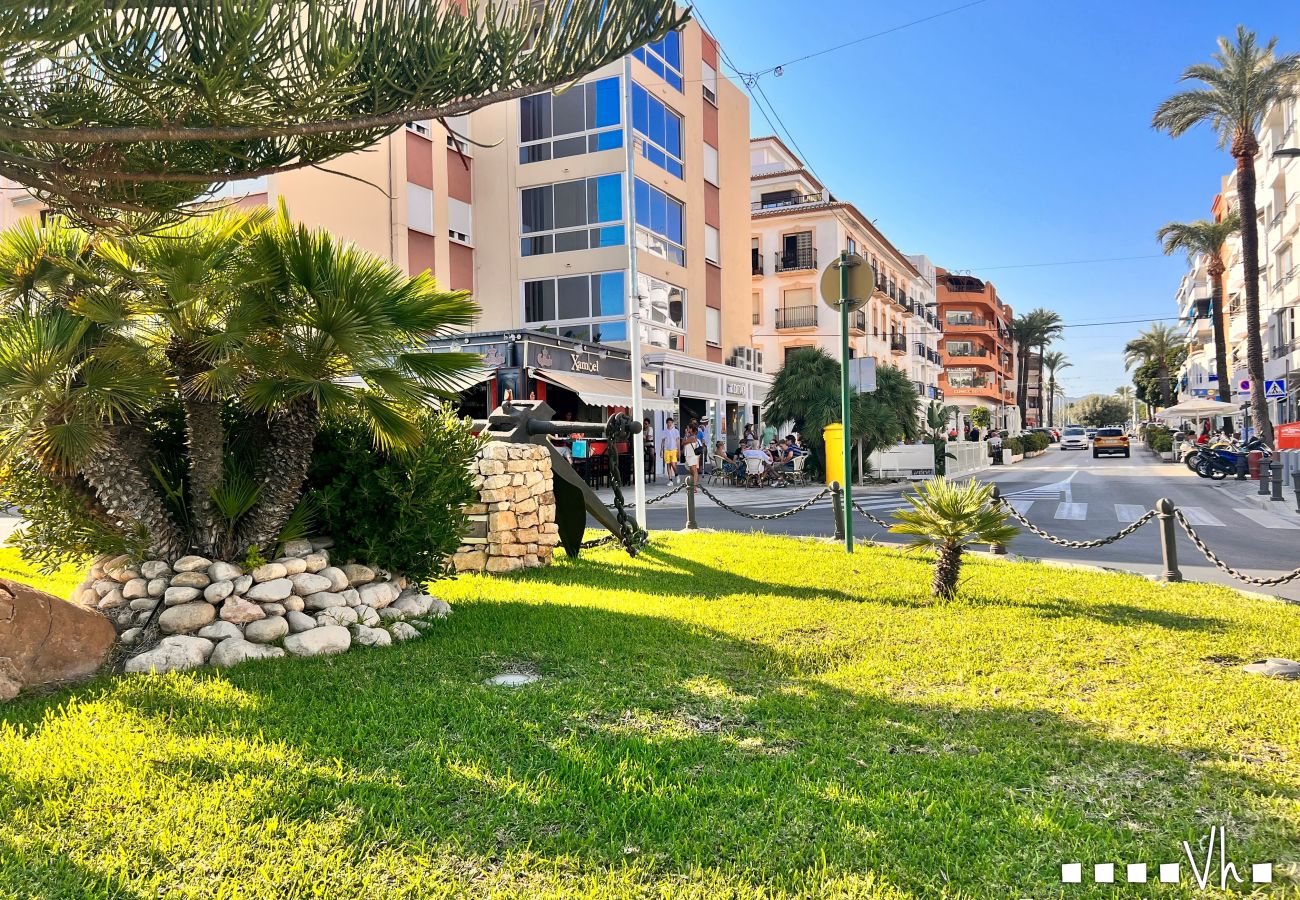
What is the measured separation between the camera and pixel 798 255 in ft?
140

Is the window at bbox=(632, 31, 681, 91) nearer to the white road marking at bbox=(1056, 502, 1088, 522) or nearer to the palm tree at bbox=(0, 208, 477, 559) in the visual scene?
the white road marking at bbox=(1056, 502, 1088, 522)

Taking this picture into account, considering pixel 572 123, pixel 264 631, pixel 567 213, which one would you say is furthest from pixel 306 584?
pixel 572 123

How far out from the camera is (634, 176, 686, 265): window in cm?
2708

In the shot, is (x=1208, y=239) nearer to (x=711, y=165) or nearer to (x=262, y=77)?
(x=711, y=165)

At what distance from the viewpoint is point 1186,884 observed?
8.45 feet

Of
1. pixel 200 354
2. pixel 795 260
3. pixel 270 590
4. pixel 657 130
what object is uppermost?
pixel 657 130

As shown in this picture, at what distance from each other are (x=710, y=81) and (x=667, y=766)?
33548 mm

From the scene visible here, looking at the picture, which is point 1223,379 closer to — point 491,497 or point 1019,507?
point 1019,507

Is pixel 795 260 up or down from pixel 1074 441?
up

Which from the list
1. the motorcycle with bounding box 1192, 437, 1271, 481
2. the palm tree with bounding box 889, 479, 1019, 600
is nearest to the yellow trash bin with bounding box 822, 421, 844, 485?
the palm tree with bounding box 889, 479, 1019, 600

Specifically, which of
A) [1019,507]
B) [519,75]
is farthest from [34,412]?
[1019,507]

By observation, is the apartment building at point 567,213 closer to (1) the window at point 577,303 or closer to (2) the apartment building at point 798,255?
(1) the window at point 577,303

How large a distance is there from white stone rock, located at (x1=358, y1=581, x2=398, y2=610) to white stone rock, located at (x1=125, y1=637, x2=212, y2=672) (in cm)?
122

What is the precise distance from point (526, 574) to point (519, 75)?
5293 millimetres
